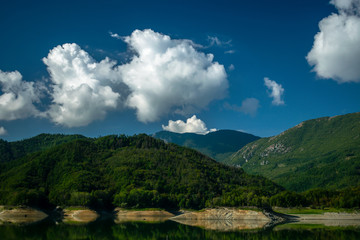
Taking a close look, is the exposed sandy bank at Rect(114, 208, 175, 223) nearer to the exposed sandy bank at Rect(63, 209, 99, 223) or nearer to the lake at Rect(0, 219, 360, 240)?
the exposed sandy bank at Rect(63, 209, 99, 223)

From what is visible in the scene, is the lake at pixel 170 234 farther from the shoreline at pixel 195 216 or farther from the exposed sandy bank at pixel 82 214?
the exposed sandy bank at pixel 82 214

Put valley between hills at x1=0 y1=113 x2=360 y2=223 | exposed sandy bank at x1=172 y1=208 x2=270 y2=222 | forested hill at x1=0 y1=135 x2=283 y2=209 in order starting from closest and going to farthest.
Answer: exposed sandy bank at x1=172 y1=208 x2=270 y2=222, valley between hills at x1=0 y1=113 x2=360 y2=223, forested hill at x1=0 y1=135 x2=283 y2=209

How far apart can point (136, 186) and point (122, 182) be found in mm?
8955

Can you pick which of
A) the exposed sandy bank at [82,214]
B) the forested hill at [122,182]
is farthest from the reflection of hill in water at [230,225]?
the exposed sandy bank at [82,214]

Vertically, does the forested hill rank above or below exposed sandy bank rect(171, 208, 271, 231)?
above

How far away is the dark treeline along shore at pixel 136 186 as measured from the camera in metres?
127

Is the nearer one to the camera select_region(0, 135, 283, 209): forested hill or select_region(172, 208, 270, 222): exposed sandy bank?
select_region(172, 208, 270, 222): exposed sandy bank

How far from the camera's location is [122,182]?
16188 cm

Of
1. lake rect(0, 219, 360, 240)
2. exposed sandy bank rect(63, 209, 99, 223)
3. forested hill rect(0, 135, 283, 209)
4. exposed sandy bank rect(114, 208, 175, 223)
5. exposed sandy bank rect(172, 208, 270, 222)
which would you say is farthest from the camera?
forested hill rect(0, 135, 283, 209)

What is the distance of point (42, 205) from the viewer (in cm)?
13362

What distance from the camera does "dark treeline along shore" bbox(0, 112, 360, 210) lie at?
127188 millimetres

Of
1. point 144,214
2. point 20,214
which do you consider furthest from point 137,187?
point 20,214

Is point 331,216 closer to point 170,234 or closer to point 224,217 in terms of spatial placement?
point 224,217

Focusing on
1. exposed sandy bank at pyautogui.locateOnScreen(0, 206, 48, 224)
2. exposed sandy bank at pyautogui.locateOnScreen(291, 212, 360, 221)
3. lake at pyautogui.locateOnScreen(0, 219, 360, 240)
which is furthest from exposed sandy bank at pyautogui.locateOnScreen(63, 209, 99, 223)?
exposed sandy bank at pyautogui.locateOnScreen(291, 212, 360, 221)
